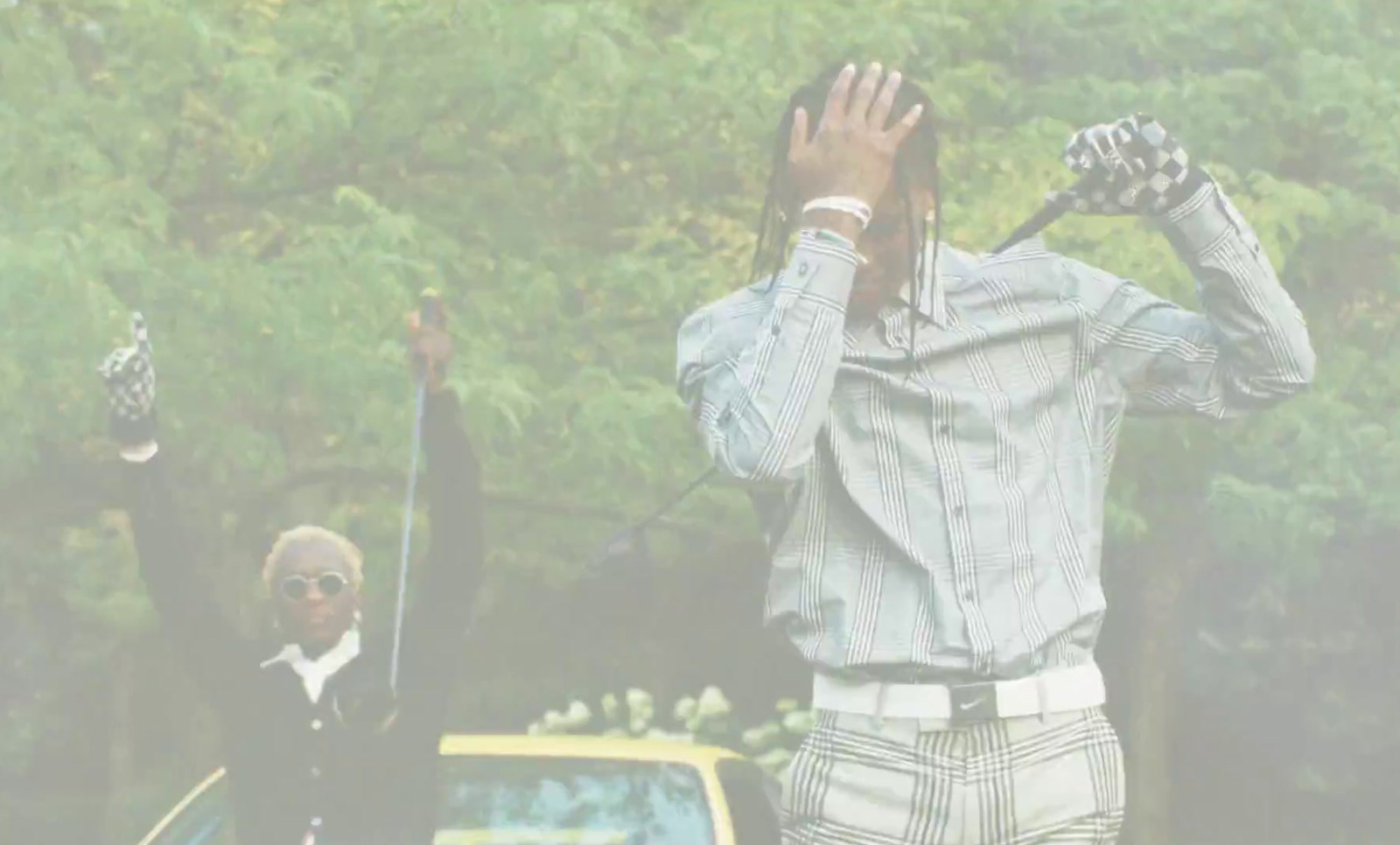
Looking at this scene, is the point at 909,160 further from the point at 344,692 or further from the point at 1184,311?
the point at 344,692

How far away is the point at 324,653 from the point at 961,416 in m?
1.90

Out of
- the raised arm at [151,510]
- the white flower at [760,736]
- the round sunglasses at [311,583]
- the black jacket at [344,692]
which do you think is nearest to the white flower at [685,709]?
the white flower at [760,736]

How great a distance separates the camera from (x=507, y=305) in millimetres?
3684

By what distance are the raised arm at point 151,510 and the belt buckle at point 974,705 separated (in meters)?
2.12

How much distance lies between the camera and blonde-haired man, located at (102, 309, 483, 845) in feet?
10.6

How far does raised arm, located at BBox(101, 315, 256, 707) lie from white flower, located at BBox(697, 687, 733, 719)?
77 cm

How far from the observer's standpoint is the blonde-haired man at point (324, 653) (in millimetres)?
3242

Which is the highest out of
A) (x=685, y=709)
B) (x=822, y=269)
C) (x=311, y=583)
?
(x=822, y=269)

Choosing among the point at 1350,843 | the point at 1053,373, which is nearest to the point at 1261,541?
the point at 1350,843

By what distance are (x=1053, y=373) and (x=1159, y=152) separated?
0.18m

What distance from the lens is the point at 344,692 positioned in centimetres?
326

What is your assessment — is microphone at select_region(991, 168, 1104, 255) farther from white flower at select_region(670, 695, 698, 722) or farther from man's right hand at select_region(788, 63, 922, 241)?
white flower at select_region(670, 695, 698, 722)

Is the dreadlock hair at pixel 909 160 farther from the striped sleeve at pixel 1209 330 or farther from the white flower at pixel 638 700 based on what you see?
the white flower at pixel 638 700

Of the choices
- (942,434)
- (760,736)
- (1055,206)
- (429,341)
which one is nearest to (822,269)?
(942,434)
